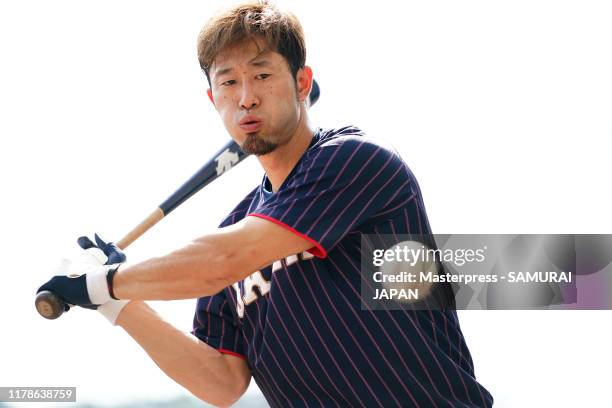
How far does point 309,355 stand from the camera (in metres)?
2.92

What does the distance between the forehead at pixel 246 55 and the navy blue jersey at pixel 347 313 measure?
33cm

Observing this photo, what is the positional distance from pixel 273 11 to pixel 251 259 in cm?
94

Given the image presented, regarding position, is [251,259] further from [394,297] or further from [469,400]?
[469,400]

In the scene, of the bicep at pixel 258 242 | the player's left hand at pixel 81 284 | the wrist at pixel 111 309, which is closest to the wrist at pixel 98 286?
the player's left hand at pixel 81 284

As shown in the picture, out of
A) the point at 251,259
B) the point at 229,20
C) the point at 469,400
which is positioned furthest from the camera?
the point at 229,20

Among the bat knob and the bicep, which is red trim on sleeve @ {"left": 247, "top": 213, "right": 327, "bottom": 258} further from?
the bat knob

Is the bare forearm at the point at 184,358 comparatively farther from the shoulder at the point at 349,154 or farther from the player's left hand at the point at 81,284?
the shoulder at the point at 349,154

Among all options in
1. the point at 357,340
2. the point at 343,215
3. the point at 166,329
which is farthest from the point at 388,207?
the point at 166,329

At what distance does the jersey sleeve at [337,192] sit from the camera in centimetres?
276

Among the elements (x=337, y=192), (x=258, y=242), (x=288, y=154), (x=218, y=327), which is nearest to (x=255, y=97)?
(x=288, y=154)

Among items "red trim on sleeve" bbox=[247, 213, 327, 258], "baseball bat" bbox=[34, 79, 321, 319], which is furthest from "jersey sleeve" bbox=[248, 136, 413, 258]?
"baseball bat" bbox=[34, 79, 321, 319]

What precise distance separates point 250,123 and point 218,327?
806 mm

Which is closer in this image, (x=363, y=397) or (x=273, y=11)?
(x=363, y=397)

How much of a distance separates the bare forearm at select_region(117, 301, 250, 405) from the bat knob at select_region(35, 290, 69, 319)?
31cm
